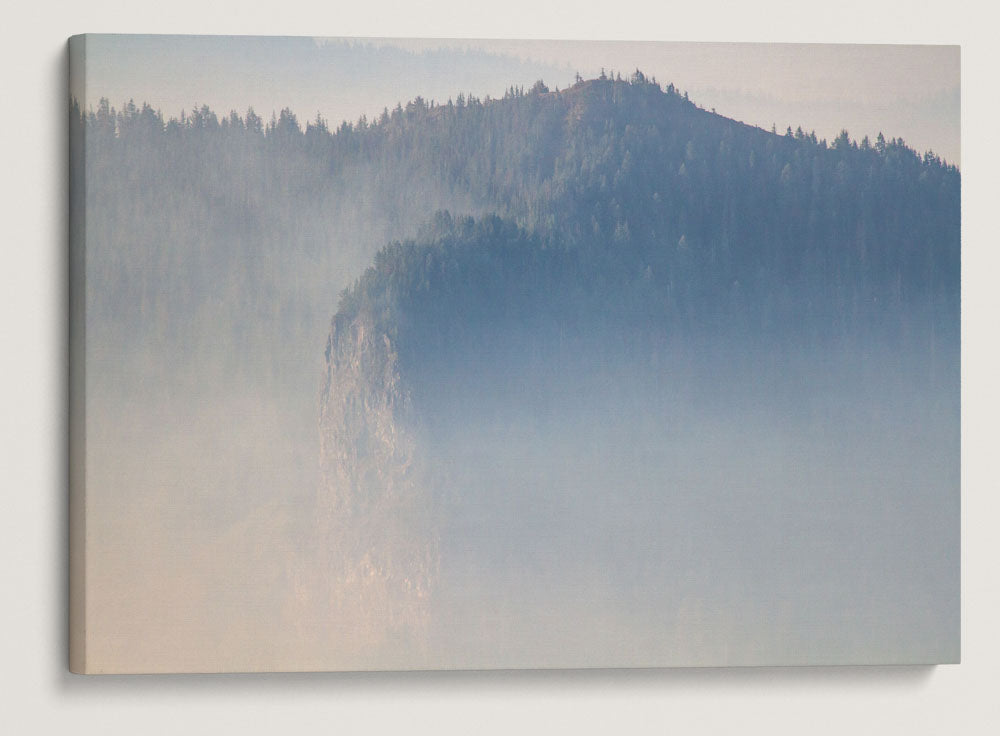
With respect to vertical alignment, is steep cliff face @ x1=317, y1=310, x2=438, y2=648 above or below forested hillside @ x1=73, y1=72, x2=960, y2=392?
below

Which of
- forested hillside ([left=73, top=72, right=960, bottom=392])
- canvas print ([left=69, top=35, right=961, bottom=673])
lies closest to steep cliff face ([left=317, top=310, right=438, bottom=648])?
canvas print ([left=69, top=35, right=961, bottom=673])

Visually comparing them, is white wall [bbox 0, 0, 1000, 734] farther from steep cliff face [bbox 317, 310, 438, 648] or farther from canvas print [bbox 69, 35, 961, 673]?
steep cliff face [bbox 317, 310, 438, 648]

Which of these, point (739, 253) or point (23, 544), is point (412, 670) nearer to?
point (23, 544)

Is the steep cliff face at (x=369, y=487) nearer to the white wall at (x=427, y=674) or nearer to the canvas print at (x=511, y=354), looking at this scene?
the canvas print at (x=511, y=354)

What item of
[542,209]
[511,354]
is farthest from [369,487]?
[542,209]

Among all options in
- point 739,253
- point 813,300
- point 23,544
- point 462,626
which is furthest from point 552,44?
point 23,544
